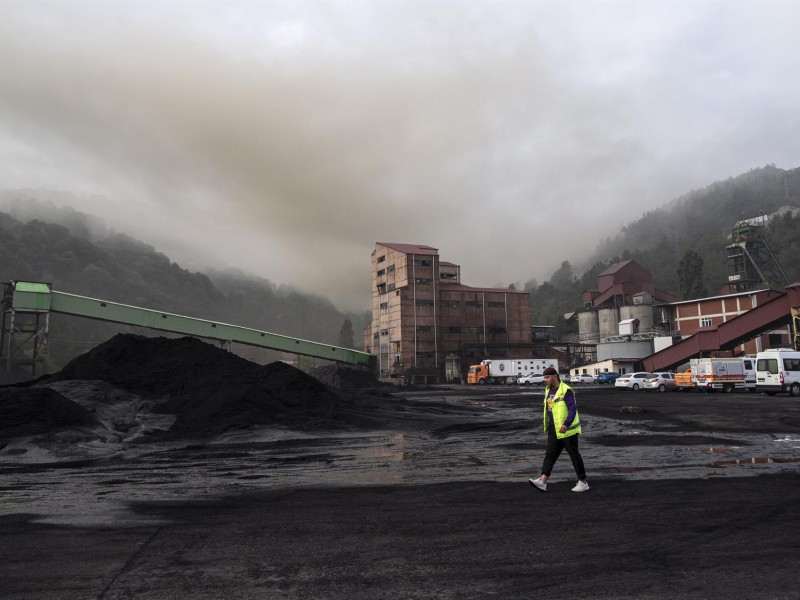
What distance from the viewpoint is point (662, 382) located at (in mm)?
44969

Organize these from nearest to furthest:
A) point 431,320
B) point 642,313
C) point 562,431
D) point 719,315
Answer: point 562,431, point 719,315, point 431,320, point 642,313

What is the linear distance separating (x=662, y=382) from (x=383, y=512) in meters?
42.8

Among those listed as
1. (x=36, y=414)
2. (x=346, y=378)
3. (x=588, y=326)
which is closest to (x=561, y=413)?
(x=36, y=414)

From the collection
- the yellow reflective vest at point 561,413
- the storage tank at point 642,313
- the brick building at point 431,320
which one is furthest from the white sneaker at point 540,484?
the storage tank at point 642,313

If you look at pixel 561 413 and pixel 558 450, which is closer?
pixel 561 413

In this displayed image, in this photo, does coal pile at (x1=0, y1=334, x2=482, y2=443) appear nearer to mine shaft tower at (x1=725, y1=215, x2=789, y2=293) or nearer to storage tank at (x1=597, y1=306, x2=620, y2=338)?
storage tank at (x1=597, y1=306, x2=620, y2=338)

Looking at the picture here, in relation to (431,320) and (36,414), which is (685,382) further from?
(431,320)

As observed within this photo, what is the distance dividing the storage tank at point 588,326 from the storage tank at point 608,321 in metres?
1.76

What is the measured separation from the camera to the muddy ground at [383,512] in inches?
197

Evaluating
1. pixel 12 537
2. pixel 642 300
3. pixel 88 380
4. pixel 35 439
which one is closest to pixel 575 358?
pixel 642 300

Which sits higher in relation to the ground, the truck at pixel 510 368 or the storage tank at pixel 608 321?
the storage tank at pixel 608 321

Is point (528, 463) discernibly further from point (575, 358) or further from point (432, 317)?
point (575, 358)

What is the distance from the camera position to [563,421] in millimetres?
9164

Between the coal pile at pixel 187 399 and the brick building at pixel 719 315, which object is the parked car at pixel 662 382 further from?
the brick building at pixel 719 315
